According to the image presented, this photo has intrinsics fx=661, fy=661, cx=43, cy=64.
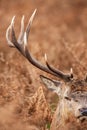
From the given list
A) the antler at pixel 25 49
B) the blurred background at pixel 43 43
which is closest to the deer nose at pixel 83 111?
the antler at pixel 25 49

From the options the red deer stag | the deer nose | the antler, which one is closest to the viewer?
the deer nose

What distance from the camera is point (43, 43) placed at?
1377cm

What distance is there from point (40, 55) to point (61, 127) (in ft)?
12.8

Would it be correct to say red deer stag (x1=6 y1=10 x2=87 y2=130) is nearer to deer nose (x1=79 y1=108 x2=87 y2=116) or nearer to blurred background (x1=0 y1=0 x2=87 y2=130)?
deer nose (x1=79 y1=108 x2=87 y2=116)

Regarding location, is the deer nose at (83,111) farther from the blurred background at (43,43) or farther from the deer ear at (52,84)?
the blurred background at (43,43)

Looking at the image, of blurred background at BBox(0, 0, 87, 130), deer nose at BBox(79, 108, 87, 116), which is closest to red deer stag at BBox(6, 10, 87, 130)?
deer nose at BBox(79, 108, 87, 116)

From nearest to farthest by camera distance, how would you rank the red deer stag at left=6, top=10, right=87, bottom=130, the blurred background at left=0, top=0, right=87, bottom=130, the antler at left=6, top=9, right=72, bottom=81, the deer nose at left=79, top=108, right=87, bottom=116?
the deer nose at left=79, top=108, right=87, bottom=116 → the red deer stag at left=6, top=10, right=87, bottom=130 → the antler at left=6, top=9, right=72, bottom=81 → the blurred background at left=0, top=0, right=87, bottom=130

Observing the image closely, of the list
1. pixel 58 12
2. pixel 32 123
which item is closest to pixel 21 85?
pixel 32 123

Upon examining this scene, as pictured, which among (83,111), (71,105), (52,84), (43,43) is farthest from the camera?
(43,43)

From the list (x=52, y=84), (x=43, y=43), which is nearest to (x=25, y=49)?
(x=52, y=84)

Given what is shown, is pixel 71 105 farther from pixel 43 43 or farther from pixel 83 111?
pixel 43 43

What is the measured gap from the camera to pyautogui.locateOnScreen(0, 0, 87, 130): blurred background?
400 inches

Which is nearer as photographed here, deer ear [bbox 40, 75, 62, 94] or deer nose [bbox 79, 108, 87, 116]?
deer nose [bbox 79, 108, 87, 116]

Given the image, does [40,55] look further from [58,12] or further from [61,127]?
[58,12]
